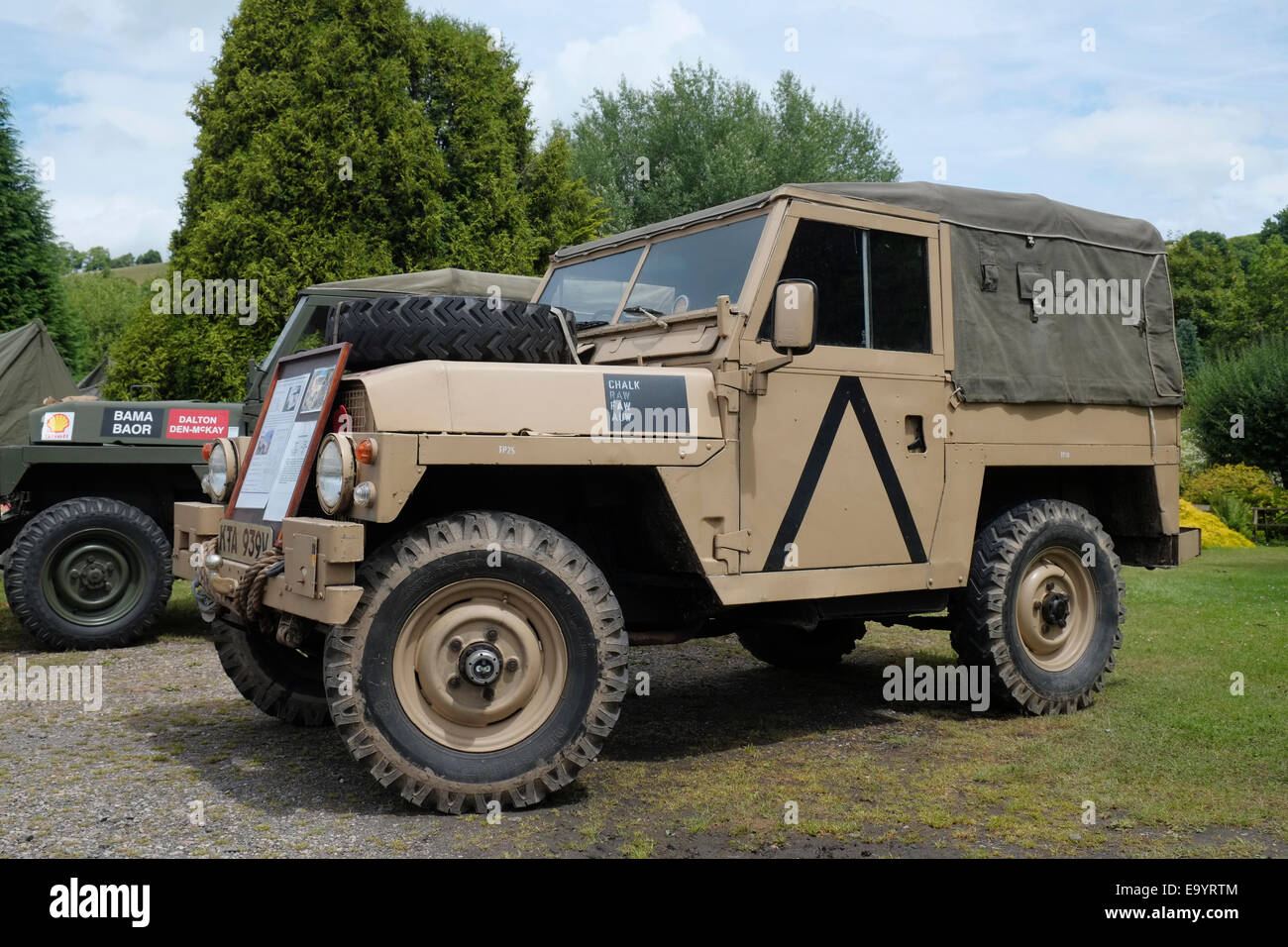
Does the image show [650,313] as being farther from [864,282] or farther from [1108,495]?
[1108,495]

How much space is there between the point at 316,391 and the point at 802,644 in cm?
397

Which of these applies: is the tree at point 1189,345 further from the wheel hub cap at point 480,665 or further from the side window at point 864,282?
the wheel hub cap at point 480,665

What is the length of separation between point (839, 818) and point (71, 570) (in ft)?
20.5

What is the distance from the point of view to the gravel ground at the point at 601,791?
4.09 metres

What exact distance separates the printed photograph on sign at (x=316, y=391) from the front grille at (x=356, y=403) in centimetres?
7

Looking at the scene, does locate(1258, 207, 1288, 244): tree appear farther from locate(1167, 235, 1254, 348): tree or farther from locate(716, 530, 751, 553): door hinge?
locate(716, 530, 751, 553): door hinge

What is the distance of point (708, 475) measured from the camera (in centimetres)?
491

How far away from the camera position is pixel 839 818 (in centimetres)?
445

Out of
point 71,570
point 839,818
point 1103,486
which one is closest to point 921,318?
point 1103,486

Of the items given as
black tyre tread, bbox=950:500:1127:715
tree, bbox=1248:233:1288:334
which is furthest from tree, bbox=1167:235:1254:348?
black tyre tread, bbox=950:500:1127:715

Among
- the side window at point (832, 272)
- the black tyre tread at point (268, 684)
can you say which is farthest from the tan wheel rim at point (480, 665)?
the side window at point (832, 272)

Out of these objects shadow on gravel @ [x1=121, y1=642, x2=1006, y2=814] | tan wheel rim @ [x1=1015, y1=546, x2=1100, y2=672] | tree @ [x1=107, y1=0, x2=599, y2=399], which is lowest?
shadow on gravel @ [x1=121, y1=642, x2=1006, y2=814]

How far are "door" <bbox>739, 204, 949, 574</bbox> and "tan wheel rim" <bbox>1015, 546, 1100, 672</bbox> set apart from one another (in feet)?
3.15

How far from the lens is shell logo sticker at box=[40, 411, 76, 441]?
845cm
